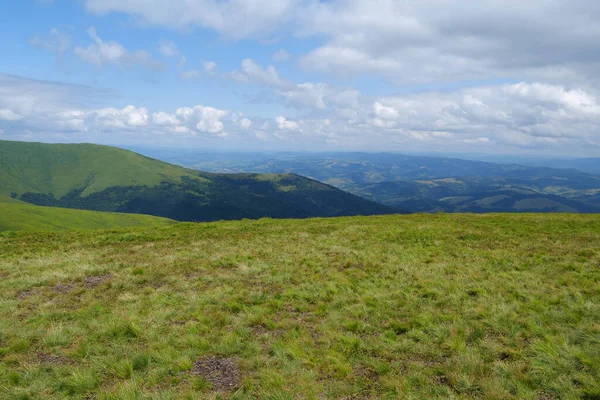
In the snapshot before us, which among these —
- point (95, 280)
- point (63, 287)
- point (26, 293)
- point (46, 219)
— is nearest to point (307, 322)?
point (95, 280)

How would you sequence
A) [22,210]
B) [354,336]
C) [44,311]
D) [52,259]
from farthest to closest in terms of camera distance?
[22,210] < [52,259] < [44,311] < [354,336]

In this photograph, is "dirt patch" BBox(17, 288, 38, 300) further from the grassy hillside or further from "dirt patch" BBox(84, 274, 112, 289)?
the grassy hillside

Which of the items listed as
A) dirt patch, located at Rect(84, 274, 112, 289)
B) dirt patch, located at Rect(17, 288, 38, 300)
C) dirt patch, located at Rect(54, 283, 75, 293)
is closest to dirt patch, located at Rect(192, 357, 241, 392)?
dirt patch, located at Rect(84, 274, 112, 289)

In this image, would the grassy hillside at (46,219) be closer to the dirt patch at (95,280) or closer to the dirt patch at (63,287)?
the dirt patch at (95,280)

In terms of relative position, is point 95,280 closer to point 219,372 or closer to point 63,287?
point 63,287

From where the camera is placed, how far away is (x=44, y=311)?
13.9 meters

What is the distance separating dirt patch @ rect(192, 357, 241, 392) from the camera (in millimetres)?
8867

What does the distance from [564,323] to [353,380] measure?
27.2 feet

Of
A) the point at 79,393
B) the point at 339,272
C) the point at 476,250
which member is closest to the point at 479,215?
the point at 476,250

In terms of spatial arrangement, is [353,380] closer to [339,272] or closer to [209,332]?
[209,332]

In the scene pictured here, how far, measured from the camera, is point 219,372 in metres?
9.48

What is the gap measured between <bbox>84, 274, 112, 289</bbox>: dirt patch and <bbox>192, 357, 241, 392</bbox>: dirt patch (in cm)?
1108

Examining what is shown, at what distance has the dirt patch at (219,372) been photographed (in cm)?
887

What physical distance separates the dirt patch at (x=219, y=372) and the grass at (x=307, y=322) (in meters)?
0.05
